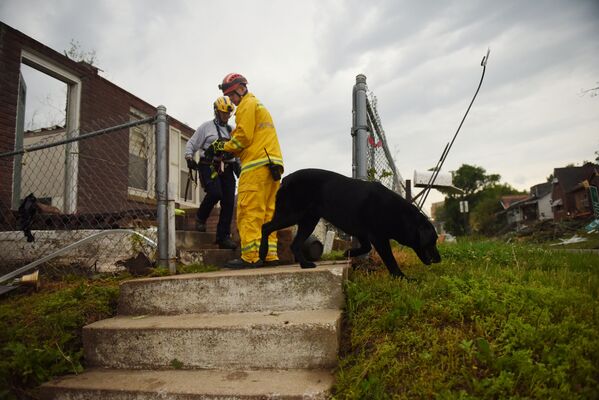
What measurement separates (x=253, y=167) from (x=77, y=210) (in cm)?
510

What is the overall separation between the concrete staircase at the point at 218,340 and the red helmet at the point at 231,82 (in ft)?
6.96

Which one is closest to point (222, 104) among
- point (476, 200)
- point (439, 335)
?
point (439, 335)

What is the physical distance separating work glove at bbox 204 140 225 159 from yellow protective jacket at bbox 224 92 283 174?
0.24 m

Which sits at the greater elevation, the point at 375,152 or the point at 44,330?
the point at 375,152

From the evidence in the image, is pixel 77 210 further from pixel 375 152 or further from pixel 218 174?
pixel 375 152

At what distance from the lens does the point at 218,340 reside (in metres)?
2.27

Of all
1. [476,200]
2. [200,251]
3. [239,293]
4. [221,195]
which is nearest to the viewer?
[239,293]

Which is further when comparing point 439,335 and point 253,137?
point 253,137

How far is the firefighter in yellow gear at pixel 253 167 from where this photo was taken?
11.9 feet

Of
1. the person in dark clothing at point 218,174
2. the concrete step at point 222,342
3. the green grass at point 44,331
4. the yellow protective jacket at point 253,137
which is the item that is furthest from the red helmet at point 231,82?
the concrete step at point 222,342

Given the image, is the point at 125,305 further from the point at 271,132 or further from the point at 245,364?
the point at 271,132

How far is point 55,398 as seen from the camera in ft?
6.98

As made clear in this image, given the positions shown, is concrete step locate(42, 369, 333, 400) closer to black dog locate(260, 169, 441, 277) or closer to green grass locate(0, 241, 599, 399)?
green grass locate(0, 241, 599, 399)

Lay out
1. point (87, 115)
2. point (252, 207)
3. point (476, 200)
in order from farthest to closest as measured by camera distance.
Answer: point (476, 200)
point (87, 115)
point (252, 207)
